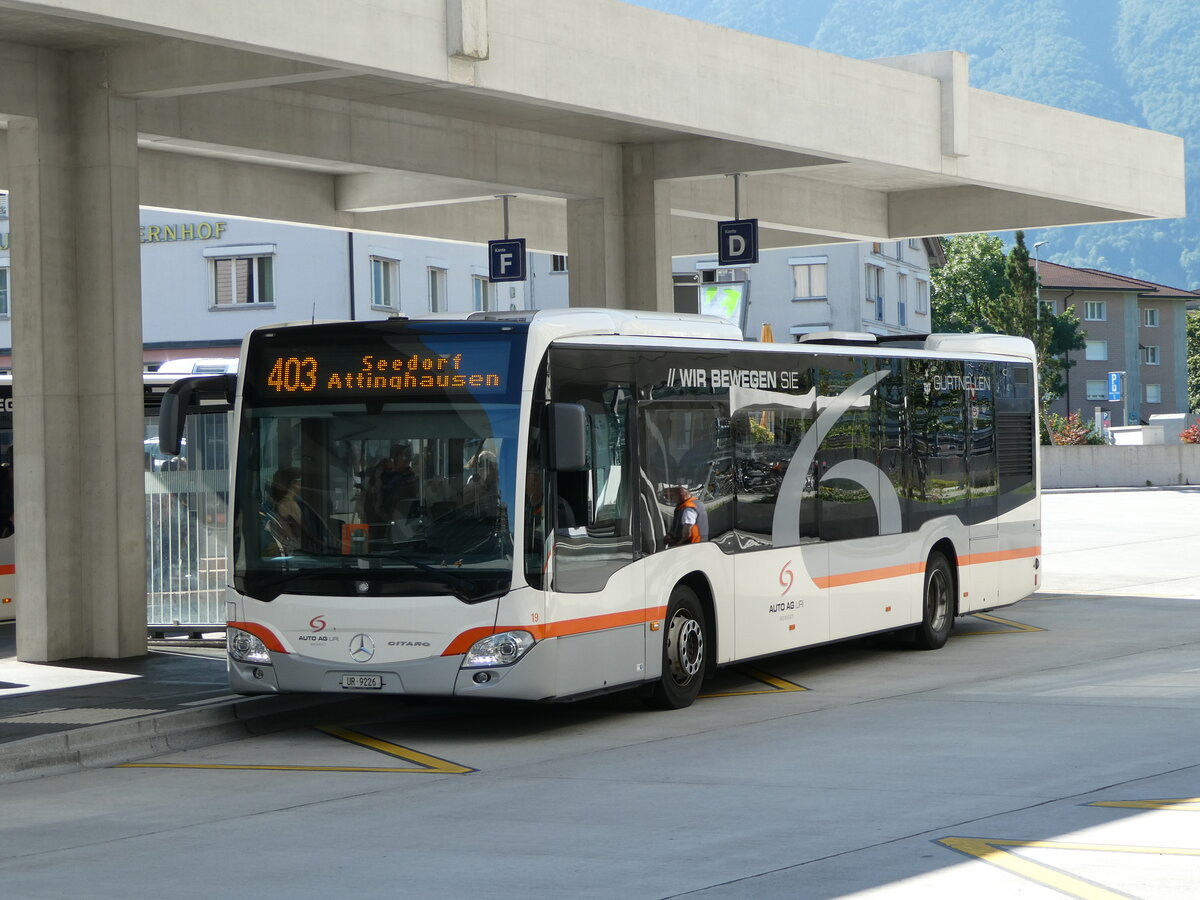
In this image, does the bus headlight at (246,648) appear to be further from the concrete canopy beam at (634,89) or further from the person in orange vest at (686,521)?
the concrete canopy beam at (634,89)

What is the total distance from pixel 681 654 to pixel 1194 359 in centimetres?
12820

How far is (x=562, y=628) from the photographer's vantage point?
11.8 m

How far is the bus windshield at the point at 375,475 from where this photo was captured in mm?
11680

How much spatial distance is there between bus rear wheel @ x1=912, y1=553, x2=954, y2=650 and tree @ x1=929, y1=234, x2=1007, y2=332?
9093 cm

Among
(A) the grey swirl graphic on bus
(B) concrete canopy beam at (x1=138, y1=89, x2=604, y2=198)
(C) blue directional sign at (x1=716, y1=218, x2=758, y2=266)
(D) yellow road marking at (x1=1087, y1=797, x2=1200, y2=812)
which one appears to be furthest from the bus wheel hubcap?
(C) blue directional sign at (x1=716, y1=218, x2=758, y2=266)

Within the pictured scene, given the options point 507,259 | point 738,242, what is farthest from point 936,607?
point 507,259

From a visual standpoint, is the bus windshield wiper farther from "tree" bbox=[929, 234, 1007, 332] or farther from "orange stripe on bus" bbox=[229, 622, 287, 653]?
"tree" bbox=[929, 234, 1007, 332]

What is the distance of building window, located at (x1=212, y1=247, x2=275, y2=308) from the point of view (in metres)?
55.3

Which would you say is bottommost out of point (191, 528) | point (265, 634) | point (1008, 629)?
point (1008, 629)

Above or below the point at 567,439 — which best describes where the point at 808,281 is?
above

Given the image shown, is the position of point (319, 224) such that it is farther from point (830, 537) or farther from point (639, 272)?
point (830, 537)

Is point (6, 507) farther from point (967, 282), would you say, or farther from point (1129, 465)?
point (967, 282)

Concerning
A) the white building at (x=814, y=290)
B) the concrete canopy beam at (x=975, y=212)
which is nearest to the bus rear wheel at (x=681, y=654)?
the concrete canopy beam at (x=975, y=212)

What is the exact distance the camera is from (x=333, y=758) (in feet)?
37.8
